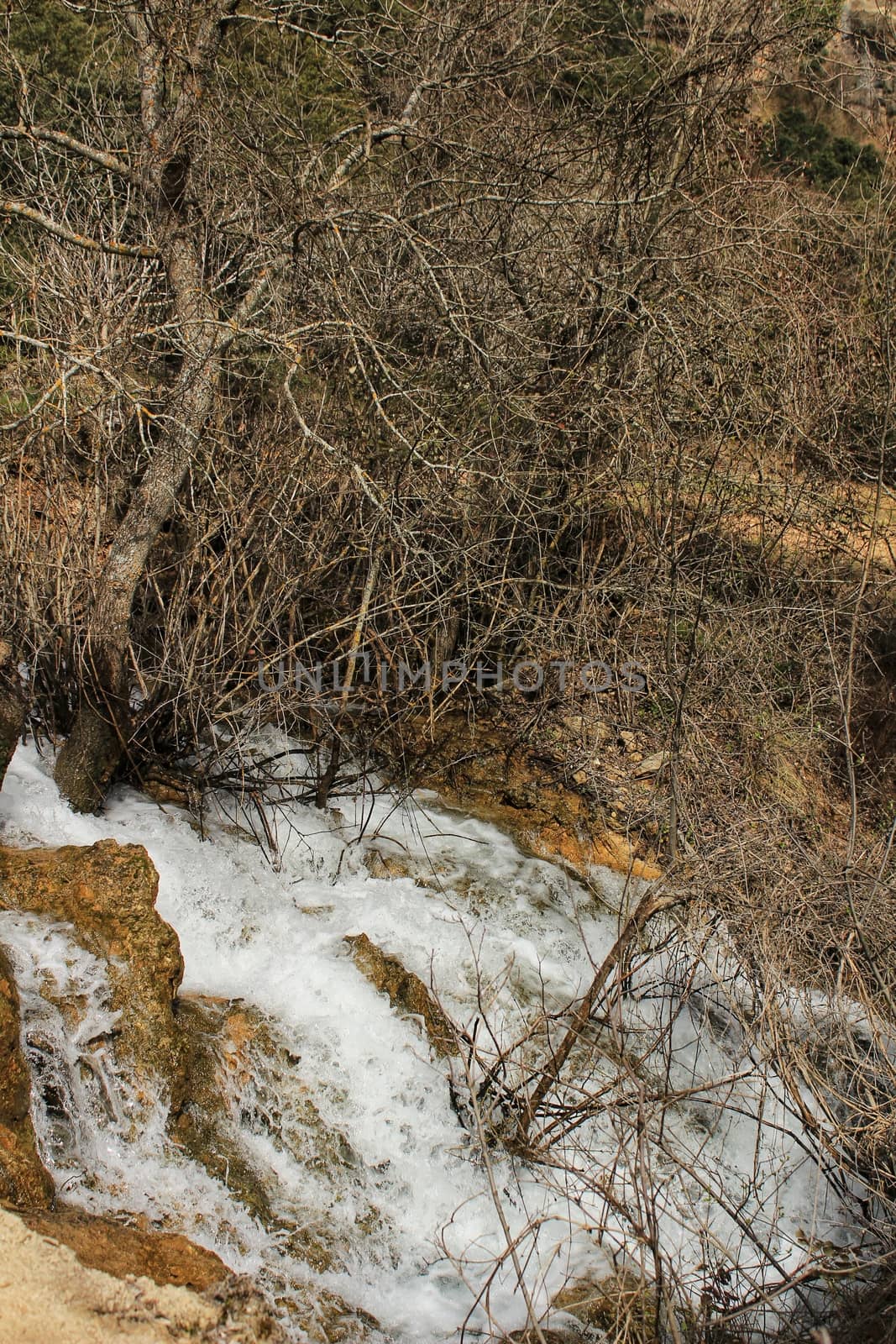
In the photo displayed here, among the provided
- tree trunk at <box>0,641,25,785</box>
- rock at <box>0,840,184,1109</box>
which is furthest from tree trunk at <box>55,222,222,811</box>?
rock at <box>0,840,184,1109</box>

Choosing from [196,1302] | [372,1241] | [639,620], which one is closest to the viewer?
[196,1302]

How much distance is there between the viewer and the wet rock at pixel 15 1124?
2994 mm

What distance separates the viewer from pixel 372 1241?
368cm

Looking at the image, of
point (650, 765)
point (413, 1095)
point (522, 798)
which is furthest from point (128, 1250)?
point (650, 765)

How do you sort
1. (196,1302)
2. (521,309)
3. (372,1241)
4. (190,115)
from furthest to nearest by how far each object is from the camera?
(521,309) → (190,115) → (372,1241) → (196,1302)

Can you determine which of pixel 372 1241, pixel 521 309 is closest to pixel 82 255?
pixel 521 309

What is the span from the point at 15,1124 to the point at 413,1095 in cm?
159

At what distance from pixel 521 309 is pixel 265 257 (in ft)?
5.65

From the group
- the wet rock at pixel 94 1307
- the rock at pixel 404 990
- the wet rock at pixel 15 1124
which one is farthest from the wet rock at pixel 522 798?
the wet rock at pixel 94 1307

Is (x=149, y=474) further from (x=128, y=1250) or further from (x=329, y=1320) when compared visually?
(x=329, y=1320)

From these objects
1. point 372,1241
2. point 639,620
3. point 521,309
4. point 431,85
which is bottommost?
point 372,1241

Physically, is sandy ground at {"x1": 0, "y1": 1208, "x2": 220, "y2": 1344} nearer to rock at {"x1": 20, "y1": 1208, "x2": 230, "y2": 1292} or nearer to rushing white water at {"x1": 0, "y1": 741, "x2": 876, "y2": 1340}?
rock at {"x1": 20, "y1": 1208, "x2": 230, "y2": 1292}

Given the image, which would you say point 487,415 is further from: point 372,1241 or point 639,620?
point 372,1241

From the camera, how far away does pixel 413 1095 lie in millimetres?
4215
